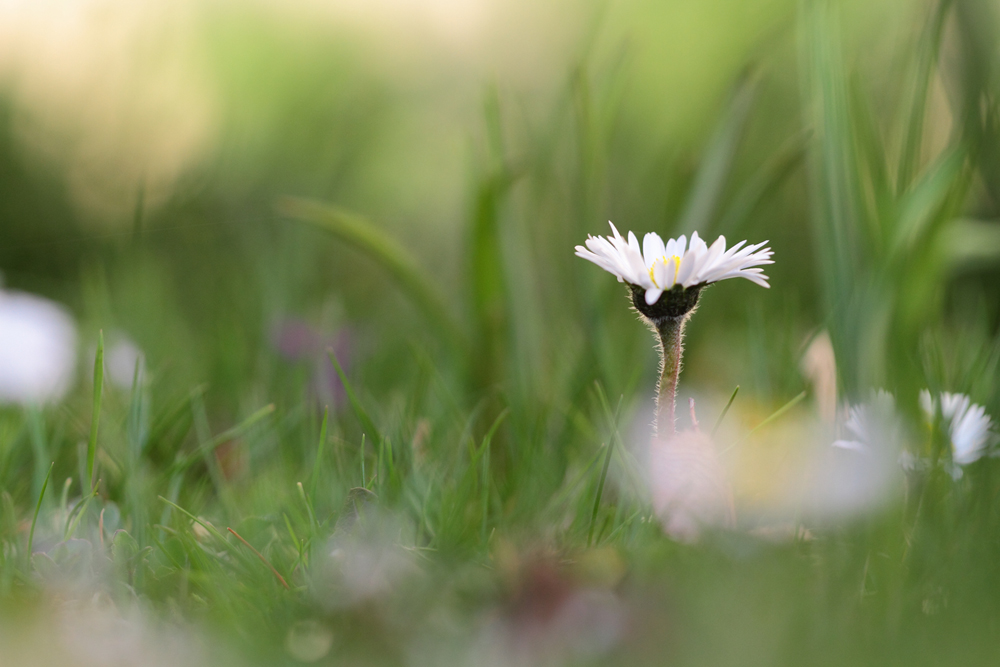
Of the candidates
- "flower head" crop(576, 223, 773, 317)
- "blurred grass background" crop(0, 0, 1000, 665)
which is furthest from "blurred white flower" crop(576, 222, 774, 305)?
"blurred grass background" crop(0, 0, 1000, 665)

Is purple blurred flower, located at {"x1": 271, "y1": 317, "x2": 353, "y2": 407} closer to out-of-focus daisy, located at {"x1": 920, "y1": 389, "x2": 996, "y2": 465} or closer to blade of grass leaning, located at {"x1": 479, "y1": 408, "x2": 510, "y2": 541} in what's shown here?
blade of grass leaning, located at {"x1": 479, "y1": 408, "x2": 510, "y2": 541}

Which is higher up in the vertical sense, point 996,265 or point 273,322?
point 996,265

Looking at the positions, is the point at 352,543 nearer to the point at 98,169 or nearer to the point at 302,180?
the point at 302,180

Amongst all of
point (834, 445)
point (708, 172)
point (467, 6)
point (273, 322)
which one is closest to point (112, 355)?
point (273, 322)

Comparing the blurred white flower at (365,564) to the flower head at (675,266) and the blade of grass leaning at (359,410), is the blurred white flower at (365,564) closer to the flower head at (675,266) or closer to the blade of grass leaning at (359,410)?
the blade of grass leaning at (359,410)

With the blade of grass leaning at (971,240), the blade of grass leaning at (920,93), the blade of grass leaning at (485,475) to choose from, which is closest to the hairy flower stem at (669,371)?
the blade of grass leaning at (485,475)

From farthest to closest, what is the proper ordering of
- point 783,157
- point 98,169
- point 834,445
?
point 98,169 < point 783,157 < point 834,445

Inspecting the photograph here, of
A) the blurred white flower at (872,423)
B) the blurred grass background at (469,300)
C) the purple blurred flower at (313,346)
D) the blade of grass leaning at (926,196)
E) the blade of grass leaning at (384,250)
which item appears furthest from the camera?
the purple blurred flower at (313,346)
